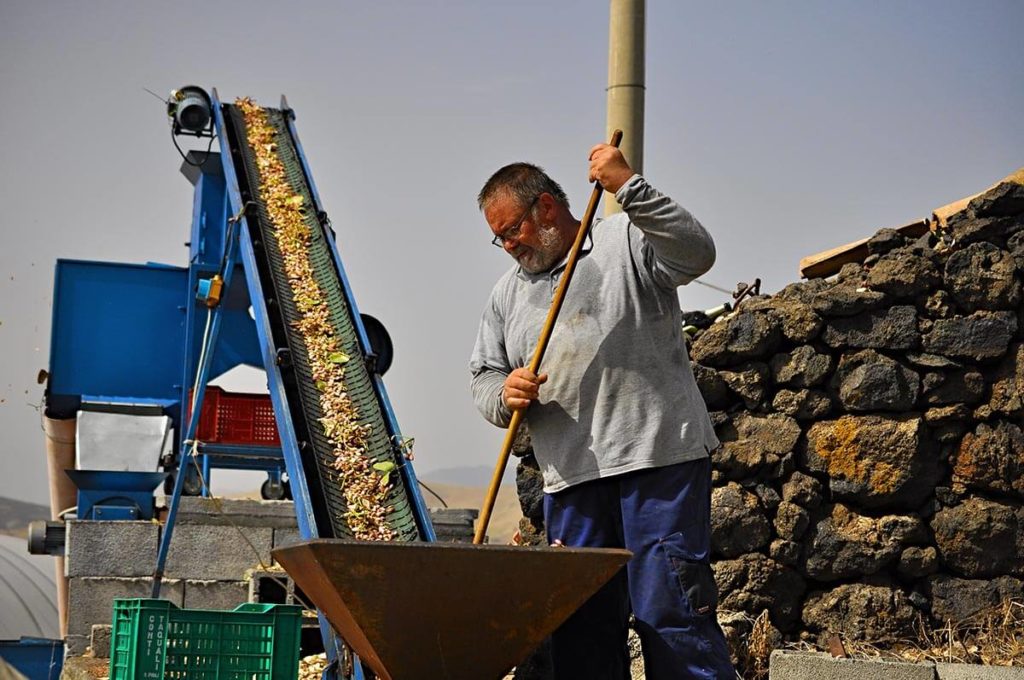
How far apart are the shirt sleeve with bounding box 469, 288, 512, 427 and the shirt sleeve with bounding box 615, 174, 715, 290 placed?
2.20 ft

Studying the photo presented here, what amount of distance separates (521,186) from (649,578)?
1191mm

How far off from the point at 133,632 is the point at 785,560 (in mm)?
2759

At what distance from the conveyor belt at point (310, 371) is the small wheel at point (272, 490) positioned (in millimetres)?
2418

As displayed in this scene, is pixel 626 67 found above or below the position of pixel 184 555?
above

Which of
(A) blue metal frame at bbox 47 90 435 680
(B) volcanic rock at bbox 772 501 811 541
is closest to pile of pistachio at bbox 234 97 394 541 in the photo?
(A) blue metal frame at bbox 47 90 435 680

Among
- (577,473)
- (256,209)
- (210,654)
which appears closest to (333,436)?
(210,654)

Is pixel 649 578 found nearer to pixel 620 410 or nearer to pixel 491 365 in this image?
pixel 620 410

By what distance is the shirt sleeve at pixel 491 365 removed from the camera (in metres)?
3.73

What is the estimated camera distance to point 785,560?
18.4ft

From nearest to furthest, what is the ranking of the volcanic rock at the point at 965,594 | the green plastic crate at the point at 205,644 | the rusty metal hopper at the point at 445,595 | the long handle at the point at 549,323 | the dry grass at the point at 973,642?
the rusty metal hopper at the point at 445,595 → the long handle at the point at 549,323 → the green plastic crate at the point at 205,644 → the dry grass at the point at 973,642 → the volcanic rock at the point at 965,594

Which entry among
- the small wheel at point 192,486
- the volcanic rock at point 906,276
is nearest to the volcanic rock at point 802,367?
the volcanic rock at point 906,276

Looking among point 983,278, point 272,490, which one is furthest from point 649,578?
point 272,490

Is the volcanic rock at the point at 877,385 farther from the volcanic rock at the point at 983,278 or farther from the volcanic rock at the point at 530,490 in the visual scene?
the volcanic rock at the point at 530,490

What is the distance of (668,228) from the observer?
3.32 m
